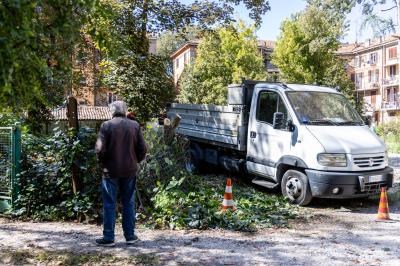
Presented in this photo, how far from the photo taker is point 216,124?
36.2 feet

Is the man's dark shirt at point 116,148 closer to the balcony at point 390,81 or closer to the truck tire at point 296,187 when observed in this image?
the truck tire at point 296,187

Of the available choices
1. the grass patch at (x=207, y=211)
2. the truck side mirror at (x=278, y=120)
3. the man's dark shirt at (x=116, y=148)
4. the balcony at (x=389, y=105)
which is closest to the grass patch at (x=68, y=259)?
the man's dark shirt at (x=116, y=148)

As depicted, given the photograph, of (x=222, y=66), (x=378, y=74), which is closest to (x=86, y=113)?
(x=222, y=66)

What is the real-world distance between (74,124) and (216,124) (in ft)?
14.6

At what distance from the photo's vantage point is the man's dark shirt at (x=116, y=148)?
557cm

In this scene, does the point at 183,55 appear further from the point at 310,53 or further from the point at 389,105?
→ the point at 389,105

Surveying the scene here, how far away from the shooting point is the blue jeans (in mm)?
5594

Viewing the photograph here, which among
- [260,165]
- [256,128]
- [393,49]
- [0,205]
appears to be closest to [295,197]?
[260,165]

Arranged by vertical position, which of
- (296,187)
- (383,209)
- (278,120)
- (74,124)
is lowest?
(383,209)

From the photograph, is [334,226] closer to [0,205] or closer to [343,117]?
[343,117]

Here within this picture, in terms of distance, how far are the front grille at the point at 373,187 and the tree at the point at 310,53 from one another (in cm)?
2466

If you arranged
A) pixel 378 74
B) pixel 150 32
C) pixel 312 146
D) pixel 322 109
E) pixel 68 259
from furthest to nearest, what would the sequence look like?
1. pixel 378 74
2. pixel 150 32
3. pixel 322 109
4. pixel 312 146
5. pixel 68 259

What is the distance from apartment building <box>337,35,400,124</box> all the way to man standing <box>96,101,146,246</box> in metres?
64.4

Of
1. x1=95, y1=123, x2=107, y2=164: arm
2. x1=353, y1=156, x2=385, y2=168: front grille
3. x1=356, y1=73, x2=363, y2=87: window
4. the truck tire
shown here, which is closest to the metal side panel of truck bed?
the truck tire
